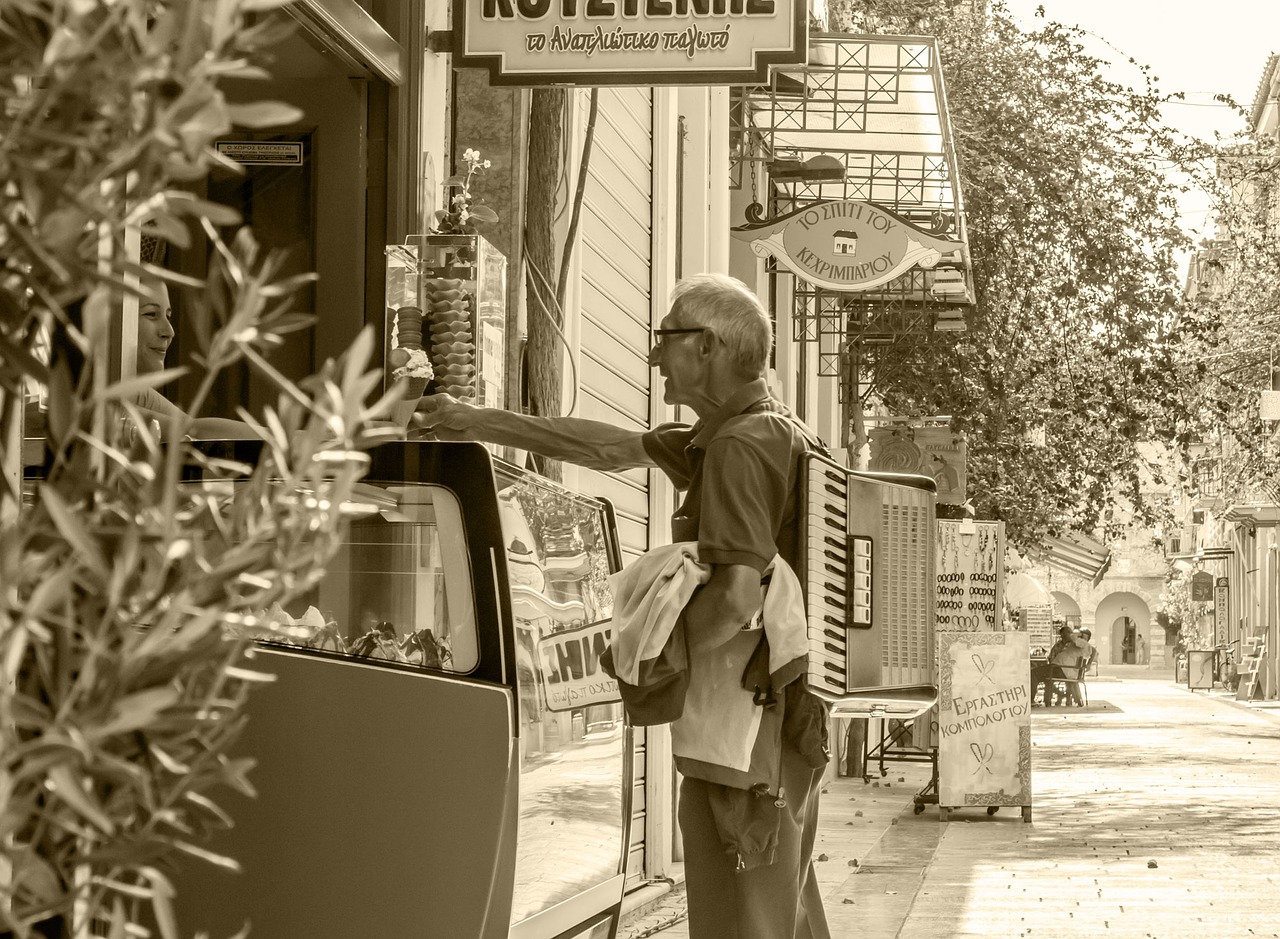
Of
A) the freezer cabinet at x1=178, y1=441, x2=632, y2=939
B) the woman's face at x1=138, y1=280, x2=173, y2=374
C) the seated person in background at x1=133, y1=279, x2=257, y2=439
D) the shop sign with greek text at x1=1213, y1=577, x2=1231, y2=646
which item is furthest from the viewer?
the shop sign with greek text at x1=1213, y1=577, x2=1231, y2=646

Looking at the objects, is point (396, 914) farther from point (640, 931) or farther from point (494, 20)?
point (640, 931)

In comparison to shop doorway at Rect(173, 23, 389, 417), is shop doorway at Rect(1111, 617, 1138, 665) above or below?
below

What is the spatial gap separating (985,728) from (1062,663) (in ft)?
84.6

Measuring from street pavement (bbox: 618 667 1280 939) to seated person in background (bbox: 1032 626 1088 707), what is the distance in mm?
18018

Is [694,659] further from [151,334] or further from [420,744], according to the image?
[151,334]

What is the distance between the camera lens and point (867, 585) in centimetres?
395

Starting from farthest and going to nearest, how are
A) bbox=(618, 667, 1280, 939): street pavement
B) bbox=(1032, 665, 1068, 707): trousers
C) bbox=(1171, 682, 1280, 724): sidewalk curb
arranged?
bbox=(1032, 665, 1068, 707): trousers
bbox=(1171, 682, 1280, 724): sidewalk curb
bbox=(618, 667, 1280, 939): street pavement

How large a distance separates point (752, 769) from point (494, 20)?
8.71 ft

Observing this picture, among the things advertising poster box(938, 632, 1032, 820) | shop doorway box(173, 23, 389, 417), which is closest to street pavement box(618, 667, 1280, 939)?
advertising poster box(938, 632, 1032, 820)

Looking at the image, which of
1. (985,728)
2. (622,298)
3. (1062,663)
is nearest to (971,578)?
(985,728)

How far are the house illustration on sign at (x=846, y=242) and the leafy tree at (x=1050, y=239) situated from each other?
676cm

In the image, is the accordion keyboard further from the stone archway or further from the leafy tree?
the stone archway

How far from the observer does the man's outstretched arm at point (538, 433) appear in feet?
12.7

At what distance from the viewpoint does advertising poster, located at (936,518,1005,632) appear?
14.1 meters
